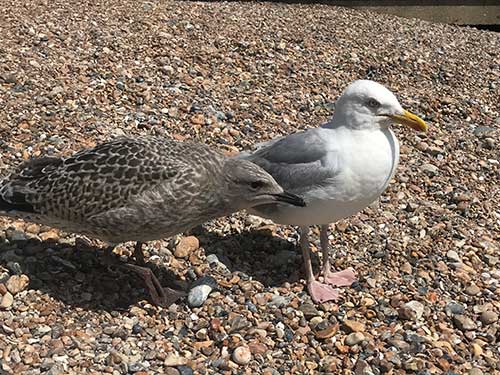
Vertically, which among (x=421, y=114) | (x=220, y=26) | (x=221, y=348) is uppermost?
(x=220, y=26)

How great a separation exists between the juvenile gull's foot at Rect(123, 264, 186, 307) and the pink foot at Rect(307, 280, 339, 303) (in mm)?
785

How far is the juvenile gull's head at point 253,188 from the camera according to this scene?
3.82m

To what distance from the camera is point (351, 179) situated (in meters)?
3.87

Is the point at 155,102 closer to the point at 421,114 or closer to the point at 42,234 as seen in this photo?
the point at 42,234

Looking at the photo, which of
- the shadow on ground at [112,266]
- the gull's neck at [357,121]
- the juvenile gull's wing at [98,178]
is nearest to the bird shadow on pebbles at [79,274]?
the shadow on ground at [112,266]

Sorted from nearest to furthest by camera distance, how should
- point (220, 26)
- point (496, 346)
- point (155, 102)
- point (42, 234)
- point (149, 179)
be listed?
point (149, 179) < point (496, 346) < point (42, 234) < point (155, 102) < point (220, 26)

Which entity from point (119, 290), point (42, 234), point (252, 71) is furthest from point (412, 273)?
point (252, 71)

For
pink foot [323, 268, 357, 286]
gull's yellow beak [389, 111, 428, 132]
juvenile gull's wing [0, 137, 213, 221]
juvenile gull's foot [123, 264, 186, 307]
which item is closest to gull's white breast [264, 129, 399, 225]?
gull's yellow beak [389, 111, 428, 132]

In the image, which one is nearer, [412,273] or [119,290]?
[119,290]

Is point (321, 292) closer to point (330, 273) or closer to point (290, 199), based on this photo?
point (330, 273)

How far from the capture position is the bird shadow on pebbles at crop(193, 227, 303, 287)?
4449 mm

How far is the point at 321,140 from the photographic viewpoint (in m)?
4.03

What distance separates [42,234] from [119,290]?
679mm

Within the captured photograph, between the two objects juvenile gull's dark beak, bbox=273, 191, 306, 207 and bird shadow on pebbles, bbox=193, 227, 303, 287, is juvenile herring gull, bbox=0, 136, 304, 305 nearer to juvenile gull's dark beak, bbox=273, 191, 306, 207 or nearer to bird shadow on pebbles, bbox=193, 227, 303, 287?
juvenile gull's dark beak, bbox=273, 191, 306, 207
